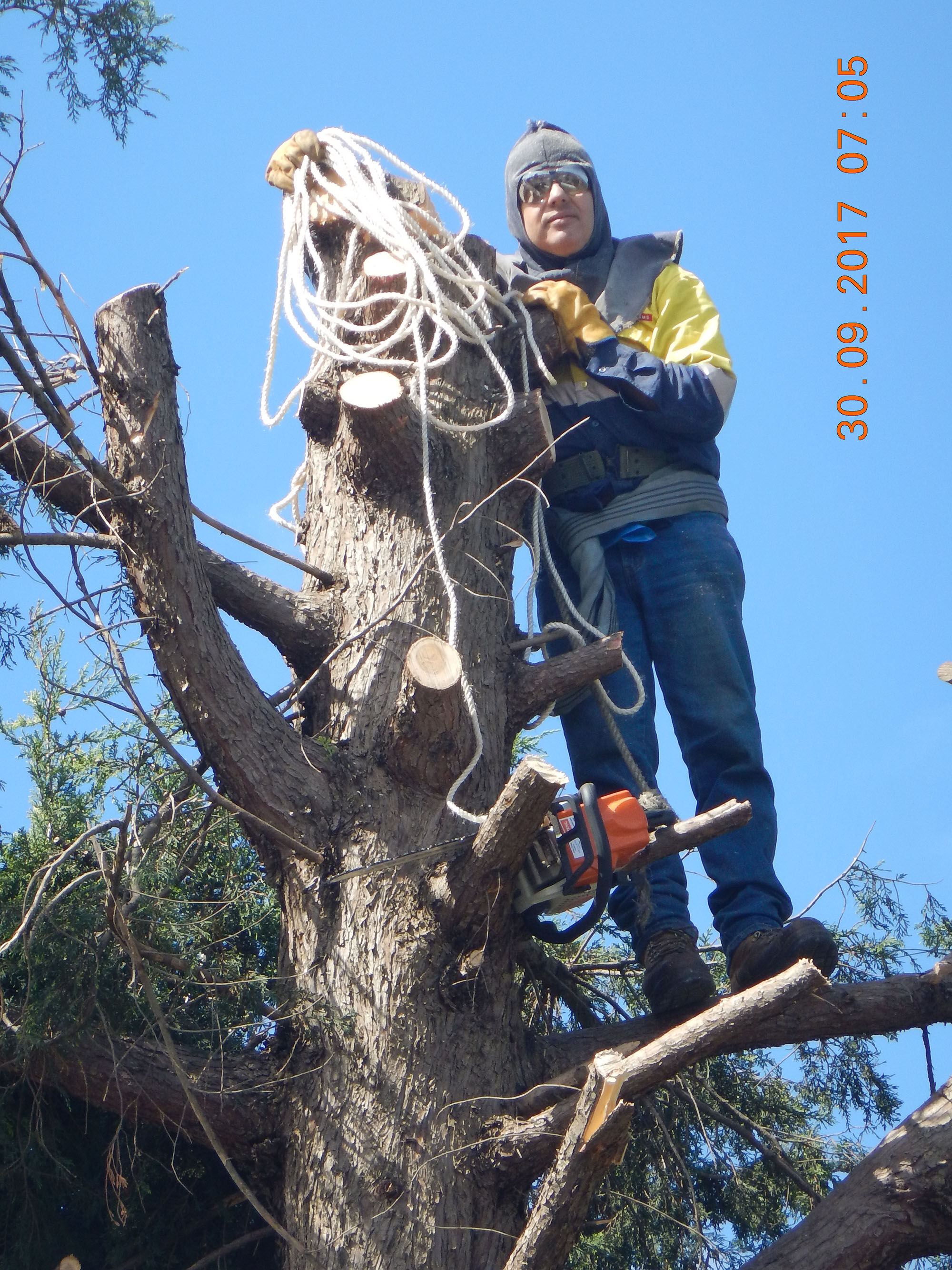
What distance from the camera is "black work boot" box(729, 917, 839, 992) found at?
109 inches

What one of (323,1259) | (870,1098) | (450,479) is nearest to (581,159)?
(450,479)

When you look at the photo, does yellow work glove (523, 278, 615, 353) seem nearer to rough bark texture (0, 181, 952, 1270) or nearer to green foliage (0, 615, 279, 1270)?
rough bark texture (0, 181, 952, 1270)

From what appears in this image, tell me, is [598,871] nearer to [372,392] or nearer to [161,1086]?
[161,1086]

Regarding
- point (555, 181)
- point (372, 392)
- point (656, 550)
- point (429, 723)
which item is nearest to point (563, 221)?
point (555, 181)

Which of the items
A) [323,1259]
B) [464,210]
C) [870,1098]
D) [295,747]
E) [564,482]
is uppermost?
[464,210]

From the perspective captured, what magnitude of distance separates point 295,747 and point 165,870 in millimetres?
495

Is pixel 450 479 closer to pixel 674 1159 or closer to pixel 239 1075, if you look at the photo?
pixel 239 1075

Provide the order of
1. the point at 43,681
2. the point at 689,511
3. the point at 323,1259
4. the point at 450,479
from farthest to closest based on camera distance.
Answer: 1. the point at 689,511
2. the point at 450,479
3. the point at 43,681
4. the point at 323,1259

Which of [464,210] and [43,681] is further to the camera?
[464,210]

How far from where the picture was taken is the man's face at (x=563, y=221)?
379 centimetres

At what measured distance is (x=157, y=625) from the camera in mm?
2488

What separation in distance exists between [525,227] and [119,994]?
2434 mm

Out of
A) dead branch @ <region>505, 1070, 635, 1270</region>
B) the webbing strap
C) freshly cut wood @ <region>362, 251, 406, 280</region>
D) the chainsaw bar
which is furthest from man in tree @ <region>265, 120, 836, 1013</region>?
dead branch @ <region>505, 1070, 635, 1270</region>

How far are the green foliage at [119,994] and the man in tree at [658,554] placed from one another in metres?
0.86
